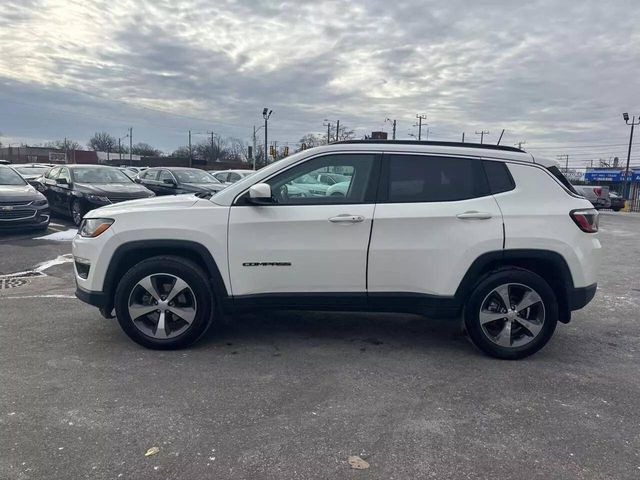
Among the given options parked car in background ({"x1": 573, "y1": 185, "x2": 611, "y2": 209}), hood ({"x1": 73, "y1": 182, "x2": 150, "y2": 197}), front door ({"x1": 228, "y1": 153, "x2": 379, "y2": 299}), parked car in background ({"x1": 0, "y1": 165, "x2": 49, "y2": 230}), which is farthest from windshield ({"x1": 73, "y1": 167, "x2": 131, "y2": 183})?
parked car in background ({"x1": 573, "y1": 185, "x2": 611, "y2": 209})

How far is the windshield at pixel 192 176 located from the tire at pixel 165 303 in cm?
1078

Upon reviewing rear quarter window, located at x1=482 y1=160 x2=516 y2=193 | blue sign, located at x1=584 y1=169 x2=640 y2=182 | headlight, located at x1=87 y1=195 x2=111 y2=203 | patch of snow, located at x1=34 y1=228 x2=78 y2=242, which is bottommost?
patch of snow, located at x1=34 y1=228 x2=78 y2=242

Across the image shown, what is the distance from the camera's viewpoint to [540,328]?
164 inches

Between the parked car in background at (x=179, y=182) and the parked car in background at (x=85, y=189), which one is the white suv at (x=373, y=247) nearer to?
the parked car in background at (x=85, y=189)

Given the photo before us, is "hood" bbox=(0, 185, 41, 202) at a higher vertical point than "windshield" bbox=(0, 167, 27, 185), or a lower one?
lower

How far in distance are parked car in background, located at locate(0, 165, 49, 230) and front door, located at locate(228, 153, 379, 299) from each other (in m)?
8.14

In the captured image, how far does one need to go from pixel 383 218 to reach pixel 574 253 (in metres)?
1.63

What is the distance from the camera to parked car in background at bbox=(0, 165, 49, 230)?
10031 mm

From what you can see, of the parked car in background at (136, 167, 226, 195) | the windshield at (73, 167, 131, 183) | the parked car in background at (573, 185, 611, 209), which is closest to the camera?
the windshield at (73, 167, 131, 183)

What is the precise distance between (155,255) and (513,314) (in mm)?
3141

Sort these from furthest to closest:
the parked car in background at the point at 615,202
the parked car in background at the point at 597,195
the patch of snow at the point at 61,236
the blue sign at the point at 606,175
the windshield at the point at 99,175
→ the blue sign at the point at 606,175
the parked car in background at the point at 615,202
the parked car in background at the point at 597,195
the windshield at the point at 99,175
the patch of snow at the point at 61,236

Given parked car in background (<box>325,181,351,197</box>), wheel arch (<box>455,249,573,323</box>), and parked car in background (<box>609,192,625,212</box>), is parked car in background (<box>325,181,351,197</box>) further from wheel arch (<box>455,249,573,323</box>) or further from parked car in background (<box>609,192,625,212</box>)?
parked car in background (<box>609,192,625,212</box>)

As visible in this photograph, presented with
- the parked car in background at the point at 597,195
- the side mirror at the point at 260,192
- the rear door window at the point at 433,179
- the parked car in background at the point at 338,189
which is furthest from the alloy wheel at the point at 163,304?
the parked car in background at the point at 597,195

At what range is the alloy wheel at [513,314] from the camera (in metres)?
4.16
